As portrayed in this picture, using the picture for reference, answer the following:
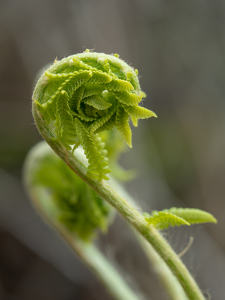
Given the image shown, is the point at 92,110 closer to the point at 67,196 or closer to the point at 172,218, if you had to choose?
the point at 172,218

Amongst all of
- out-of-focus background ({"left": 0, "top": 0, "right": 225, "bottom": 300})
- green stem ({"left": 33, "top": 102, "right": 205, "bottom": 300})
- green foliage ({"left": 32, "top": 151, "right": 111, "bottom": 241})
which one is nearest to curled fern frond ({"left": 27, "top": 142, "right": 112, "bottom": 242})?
green foliage ({"left": 32, "top": 151, "right": 111, "bottom": 241})

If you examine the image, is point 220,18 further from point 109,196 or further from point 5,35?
point 109,196

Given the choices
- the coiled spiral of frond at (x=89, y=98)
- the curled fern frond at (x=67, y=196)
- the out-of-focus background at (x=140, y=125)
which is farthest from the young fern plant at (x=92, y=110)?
the out-of-focus background at (x=140, y=125)

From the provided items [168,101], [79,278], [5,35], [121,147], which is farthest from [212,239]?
[5,35]

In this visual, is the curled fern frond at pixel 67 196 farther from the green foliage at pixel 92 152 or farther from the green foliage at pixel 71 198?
the green foliage at pixel 92 152

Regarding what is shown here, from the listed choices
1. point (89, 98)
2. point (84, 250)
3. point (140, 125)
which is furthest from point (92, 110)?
point (140, 125)
